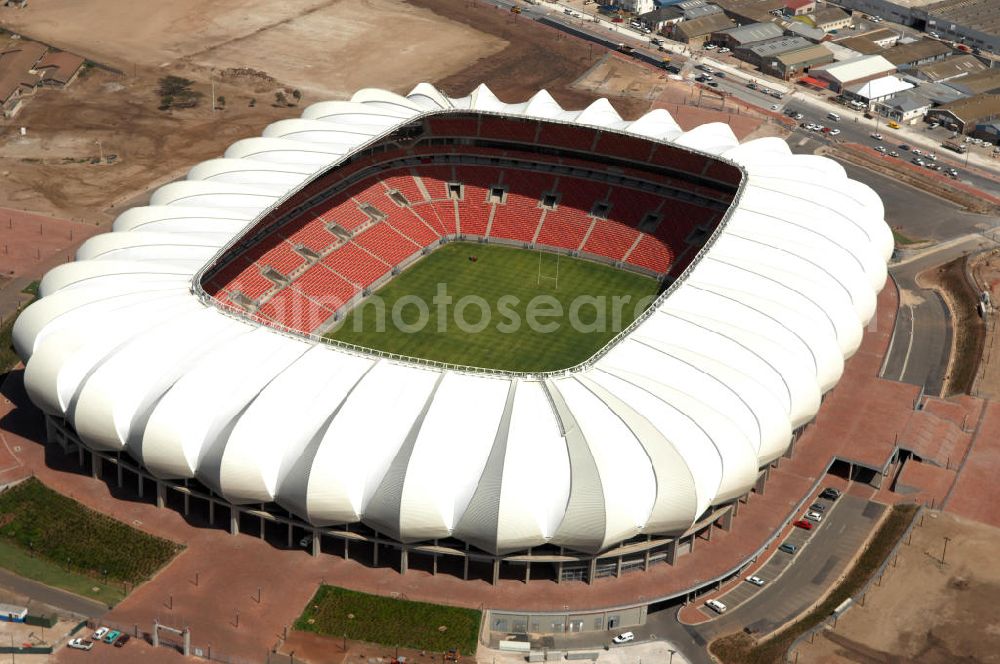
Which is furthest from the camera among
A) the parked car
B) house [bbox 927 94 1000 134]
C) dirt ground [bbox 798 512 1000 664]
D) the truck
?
house [bbox 927 94 1000 134]

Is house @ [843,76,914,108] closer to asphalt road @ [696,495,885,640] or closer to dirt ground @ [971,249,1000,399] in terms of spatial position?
dirt ground @ [971,249,1000,399]

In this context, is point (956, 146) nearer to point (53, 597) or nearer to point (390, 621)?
point (390, 621)

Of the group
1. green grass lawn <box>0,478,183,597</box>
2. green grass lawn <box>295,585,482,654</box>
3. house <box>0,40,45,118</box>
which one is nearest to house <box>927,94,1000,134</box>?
green grass lawn <box>295,585,482,654</box>

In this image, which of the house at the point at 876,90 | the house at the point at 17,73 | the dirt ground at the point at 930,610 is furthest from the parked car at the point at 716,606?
the house at the point at 17,73

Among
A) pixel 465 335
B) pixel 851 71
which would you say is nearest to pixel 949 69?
pixel 851 71

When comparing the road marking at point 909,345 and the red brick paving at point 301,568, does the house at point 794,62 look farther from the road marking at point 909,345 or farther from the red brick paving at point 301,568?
the red brick paving at point 301,568

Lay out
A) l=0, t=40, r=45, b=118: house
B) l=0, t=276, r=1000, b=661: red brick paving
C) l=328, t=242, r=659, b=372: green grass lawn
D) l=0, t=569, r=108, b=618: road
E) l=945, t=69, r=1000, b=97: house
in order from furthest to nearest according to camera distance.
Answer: l=945, t=69, r=1000, b=97: house → l=0, t=40, r=45, b=118: house → l=328, t=242, r=659, b=372: green grass lawn → l=0, t=276, r=1000, b=661: red brick paving → l=0, t=569, r=108, b=618: road
